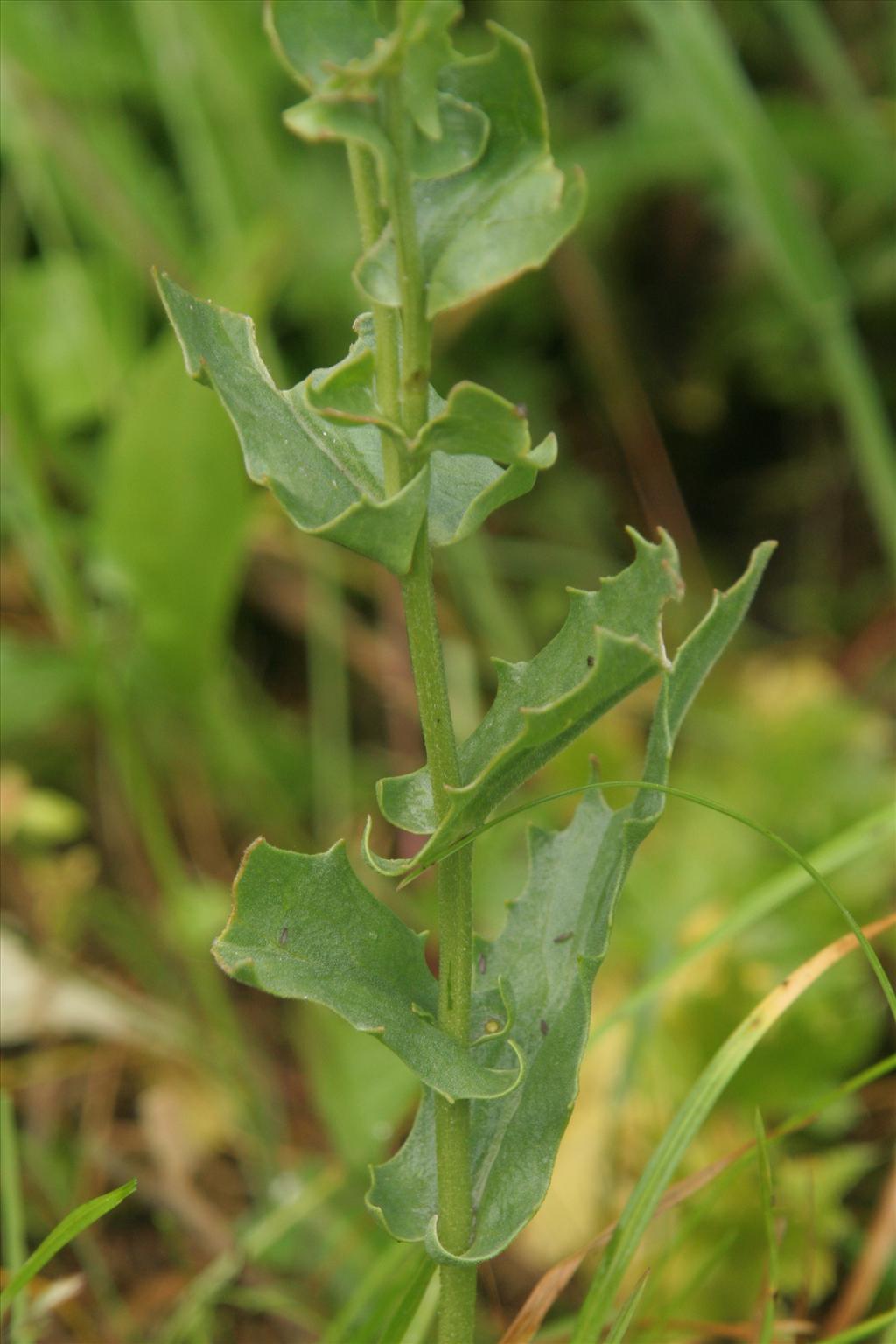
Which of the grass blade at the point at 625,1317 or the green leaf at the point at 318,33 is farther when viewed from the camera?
the grass blade at the point at 625,1317

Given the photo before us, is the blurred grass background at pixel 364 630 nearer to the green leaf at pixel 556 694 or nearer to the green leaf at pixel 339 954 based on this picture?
the green leaf at pixel 339 954

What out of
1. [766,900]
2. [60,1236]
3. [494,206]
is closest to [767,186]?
[766,900]

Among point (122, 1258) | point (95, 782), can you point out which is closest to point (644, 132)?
point (95, 782)

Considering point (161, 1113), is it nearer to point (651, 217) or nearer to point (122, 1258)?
point (122, 1258)

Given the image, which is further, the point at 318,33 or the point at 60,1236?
the point at 60,1236

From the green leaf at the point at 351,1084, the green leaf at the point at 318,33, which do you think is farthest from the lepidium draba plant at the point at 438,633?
the green leaf at the point at 351,1084

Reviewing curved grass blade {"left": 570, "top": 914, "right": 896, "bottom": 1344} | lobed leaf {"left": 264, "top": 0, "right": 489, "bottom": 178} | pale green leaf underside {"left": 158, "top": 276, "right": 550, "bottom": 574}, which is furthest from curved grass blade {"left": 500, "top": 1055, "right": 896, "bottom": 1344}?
lobed leaf {"left": 264, "top": 0, "right": 489, "bottom": 178}

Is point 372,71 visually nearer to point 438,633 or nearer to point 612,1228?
point 438,633
